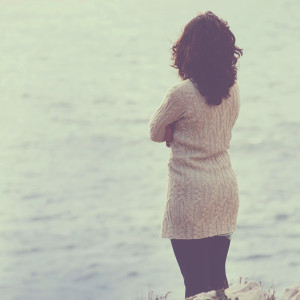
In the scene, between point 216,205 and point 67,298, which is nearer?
point 216,205

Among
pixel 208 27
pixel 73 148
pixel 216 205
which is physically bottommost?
pixel 73 148

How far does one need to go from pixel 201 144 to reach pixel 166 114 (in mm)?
188

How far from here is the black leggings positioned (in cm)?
387

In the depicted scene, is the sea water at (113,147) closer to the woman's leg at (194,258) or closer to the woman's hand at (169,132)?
the woman's leg at (194,258)

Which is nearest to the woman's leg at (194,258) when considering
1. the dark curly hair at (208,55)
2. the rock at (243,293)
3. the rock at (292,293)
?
the rock at (243,293)

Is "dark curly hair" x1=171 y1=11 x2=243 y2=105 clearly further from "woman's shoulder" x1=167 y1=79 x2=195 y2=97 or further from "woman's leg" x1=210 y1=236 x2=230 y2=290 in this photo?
"woman's leg" x1=210 y1=236 x2=230 y2=290

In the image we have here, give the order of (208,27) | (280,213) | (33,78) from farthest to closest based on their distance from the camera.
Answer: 1. (33,78)
2. (280,213)
3. (208,27)

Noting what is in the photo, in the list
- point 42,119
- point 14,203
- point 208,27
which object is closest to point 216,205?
point 208,27

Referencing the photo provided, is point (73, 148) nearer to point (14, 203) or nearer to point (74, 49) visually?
point (14, 203)

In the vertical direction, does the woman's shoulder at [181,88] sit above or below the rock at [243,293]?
above

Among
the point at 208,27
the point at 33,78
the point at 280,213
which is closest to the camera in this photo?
the point at 208,27

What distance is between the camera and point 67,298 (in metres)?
17.6

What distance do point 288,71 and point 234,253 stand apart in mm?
10658

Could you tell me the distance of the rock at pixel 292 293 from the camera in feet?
13.2
